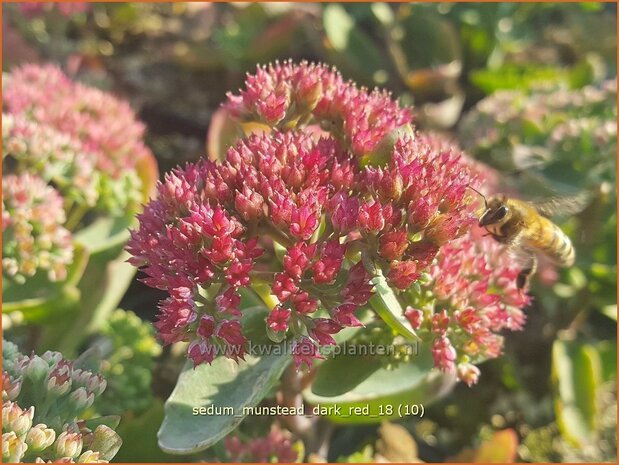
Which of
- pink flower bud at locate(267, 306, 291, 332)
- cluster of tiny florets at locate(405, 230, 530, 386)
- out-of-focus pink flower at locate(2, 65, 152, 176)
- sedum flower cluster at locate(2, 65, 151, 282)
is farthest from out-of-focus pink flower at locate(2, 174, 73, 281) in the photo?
cluster of tiny florets at locate(405, 230, 530, 386)

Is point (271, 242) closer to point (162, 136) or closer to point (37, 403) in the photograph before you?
point (37, 403)

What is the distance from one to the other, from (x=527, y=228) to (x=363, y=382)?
17.2 inches

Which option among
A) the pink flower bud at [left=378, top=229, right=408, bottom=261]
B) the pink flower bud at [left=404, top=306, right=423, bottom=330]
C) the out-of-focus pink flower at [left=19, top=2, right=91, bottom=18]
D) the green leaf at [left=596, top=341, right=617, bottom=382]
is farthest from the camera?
the out-of-focus pink flower at [left=19, top=2, right=91, bottom=18]

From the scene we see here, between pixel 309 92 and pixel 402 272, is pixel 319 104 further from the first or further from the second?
pixel 402 272

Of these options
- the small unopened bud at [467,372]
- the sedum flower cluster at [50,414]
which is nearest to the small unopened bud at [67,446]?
the sedum flower cluster at [50,414]

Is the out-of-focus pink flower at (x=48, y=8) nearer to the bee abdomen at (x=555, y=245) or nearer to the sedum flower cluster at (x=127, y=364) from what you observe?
the sedum flower cluster at (x=127, y=364)

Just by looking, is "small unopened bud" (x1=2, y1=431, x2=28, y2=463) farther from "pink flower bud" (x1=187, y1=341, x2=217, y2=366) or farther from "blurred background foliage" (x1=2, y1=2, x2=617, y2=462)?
"blurred background foliage" (x1=2, y1=2, x2=617, y2=462)

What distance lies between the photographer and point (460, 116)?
3.08 metres

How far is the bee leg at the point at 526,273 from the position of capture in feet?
4.68

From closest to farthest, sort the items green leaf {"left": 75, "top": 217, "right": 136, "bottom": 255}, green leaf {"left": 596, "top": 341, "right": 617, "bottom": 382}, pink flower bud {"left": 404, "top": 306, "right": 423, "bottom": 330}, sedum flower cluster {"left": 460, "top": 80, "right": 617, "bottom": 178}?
pink flower bud {"left": 404, "top": 306, "right": 423, "bottom": 330} < green leaf {"left": 75, "top": 217, "right": 136, "bottom": 255} < sedum flower cluster {"left": 460, "top": 80, "right": 617, "bottom": 178} < green leaf {"left": 596, "top": 341, "right": 617, "bottom": 382}

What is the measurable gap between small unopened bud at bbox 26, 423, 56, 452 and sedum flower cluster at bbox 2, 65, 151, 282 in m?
0.72

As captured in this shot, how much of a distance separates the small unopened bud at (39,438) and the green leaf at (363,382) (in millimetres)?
479

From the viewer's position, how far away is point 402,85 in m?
2.95

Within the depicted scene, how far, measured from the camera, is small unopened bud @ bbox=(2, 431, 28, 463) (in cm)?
98
